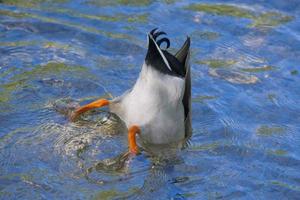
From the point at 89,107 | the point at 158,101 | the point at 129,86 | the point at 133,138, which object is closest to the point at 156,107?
the point at 158,101

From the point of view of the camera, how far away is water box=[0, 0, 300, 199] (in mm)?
5531

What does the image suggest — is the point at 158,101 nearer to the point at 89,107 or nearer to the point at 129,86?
the point at 89,107

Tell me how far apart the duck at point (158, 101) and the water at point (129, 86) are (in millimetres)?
155

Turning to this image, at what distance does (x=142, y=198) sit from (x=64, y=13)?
3.44 m

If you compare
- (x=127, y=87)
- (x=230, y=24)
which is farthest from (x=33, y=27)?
(x=230, y=24)

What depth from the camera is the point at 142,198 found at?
5301mm

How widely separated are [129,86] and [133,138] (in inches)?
43.9

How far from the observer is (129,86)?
691 centimetres

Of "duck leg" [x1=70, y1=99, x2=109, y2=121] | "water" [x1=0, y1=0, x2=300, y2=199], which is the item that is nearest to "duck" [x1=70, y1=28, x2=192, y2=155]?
"duck leg" [x1=70, y1=99, x2=109, y2=121]

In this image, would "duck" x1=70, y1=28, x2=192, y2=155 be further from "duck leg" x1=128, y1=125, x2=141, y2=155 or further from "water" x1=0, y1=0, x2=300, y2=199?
"water" x1=0, y1=0, x2=300, y2=199

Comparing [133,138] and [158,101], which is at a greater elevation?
[158,101]

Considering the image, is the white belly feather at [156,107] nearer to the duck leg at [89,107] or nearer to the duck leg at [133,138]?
the duck leg at [133,138]

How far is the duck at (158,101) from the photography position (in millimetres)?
5559

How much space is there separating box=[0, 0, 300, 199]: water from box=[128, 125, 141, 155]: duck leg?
0.26 feet
